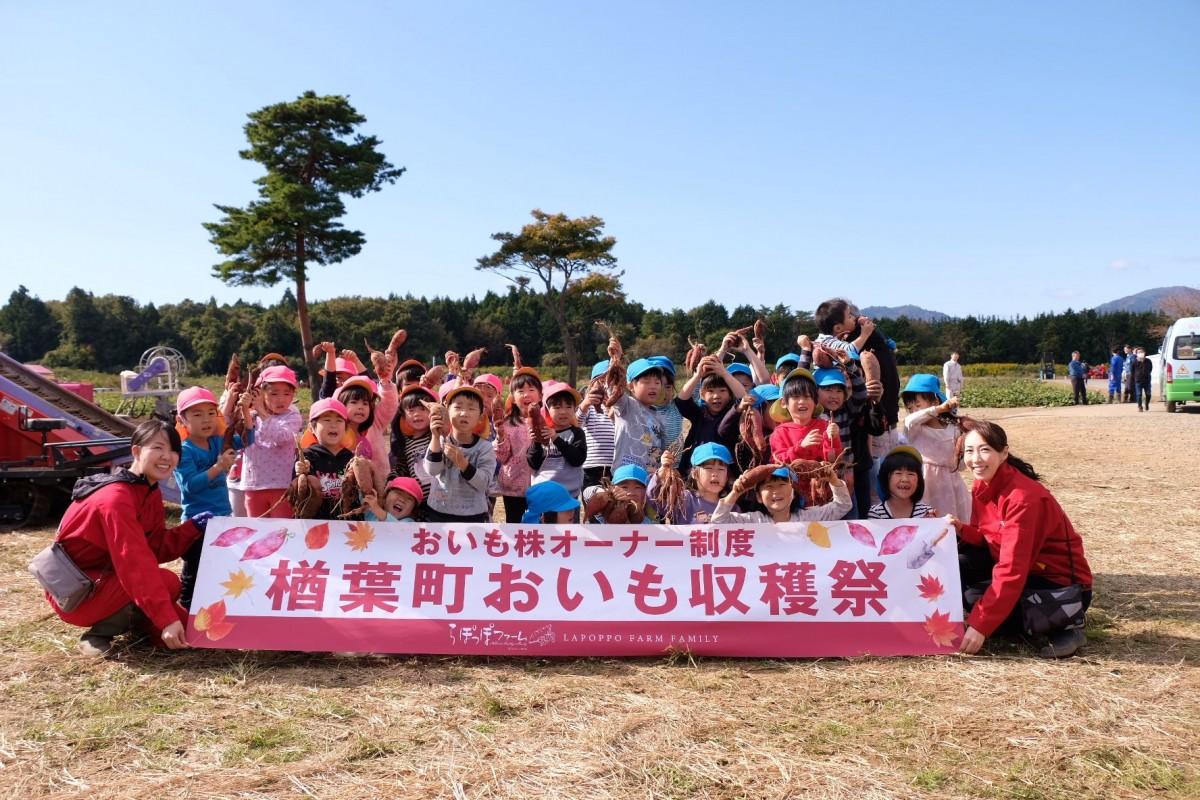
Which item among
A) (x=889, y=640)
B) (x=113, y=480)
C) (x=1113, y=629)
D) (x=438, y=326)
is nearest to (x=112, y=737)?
(x=113, y=480)

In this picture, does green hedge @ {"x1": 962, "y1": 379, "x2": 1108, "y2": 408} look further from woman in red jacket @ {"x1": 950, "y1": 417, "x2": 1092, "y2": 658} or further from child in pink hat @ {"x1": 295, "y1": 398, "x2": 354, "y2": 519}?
child in pink hat @ {"x1": 295, "y1": 398, "x2": 354, "y2": 519}

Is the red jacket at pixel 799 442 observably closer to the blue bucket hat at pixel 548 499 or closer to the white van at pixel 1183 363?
the blue bucket hat at pixel 548 499

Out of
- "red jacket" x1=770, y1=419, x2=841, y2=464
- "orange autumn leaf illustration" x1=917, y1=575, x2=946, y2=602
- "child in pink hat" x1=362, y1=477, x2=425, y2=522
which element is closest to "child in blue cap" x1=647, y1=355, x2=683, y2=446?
"red jacket" x1=770, y1=419, x2=841, y2=464

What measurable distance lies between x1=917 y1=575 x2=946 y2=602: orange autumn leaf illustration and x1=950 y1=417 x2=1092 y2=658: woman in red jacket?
0.63 feet

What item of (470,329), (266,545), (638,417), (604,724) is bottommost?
(604,724)

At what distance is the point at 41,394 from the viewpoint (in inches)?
392

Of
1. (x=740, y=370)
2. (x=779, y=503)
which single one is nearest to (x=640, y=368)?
(x=740, y=370)

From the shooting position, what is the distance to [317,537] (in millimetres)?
4359

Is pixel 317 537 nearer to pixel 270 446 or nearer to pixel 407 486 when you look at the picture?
pixel 407 486

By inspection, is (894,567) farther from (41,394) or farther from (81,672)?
(41,394)

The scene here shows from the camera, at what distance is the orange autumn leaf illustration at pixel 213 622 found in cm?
412

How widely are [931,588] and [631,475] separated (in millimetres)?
1788

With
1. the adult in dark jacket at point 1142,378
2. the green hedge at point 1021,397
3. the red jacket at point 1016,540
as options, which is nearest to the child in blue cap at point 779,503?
the red jacket at point 1016,540

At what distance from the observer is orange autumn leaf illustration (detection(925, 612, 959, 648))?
4.06 metres
